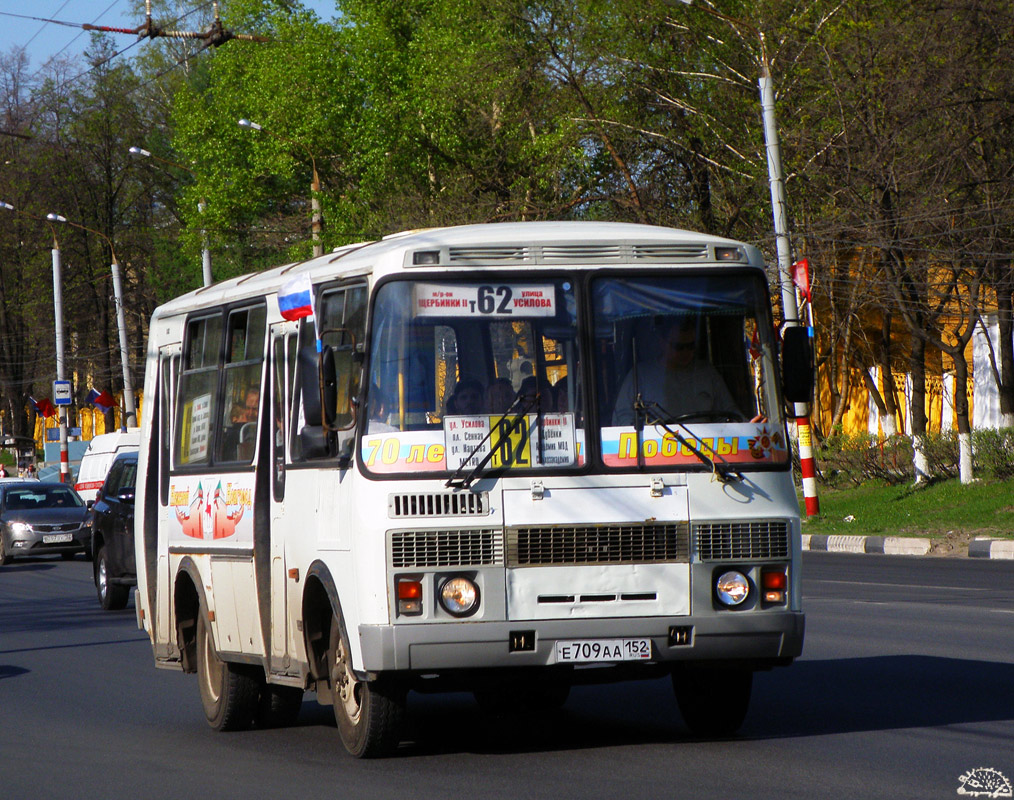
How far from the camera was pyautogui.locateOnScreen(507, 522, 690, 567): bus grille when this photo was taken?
763 cm

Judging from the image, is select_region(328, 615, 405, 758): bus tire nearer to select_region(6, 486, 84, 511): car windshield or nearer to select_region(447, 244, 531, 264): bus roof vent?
select_region(447, 244, 531, 264): bus roof vent

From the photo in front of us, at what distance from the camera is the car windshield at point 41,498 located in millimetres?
31094

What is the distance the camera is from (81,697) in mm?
11586

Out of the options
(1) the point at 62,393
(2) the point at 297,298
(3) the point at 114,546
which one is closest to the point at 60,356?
(1) the point at 62,393

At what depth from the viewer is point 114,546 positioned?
64.6 feet

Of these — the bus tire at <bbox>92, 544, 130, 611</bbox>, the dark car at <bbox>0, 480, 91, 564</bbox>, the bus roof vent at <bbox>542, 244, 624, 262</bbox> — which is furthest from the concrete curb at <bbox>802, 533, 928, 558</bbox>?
the bus roof vent at <bbox>542, 244, 624, 262</bbox>

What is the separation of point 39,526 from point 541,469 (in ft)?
Result: 79.6

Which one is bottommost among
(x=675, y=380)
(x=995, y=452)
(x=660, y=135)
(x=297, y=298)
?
(x=995, y=452)

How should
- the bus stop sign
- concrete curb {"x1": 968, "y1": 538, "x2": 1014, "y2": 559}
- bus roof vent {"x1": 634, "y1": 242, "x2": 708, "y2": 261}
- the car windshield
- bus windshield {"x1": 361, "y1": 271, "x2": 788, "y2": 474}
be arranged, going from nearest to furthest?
bus windshield {"x1": 361, "y1": 271, "x2": 788, "y2": 474} → bus roof vent {"x1": 634, "y1": 242, "x2": 708, "y2": 261} → concrete curb {"x1": 968, "y1": 538, "x2": 1014, "y2": 559} → the car windshield → the bus stop sign

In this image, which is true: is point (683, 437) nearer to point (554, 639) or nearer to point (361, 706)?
point (554, 639)

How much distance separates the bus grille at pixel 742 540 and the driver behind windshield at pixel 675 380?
56 cm

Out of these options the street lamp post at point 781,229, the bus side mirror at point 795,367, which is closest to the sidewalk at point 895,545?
the street lamp post at point 781,229

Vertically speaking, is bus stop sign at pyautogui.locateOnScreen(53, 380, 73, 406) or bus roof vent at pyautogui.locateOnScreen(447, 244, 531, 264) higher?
bus stop sign at pyautogui.locateOnScreen(53, 380, 73, 406)

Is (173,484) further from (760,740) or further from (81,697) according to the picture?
(760,740)
